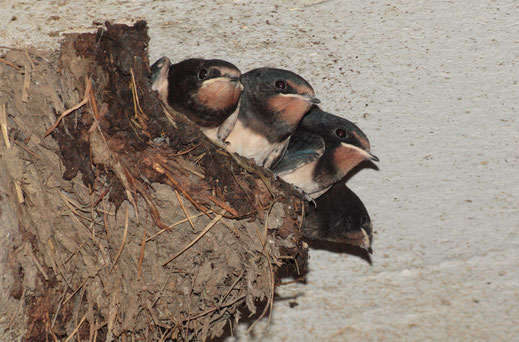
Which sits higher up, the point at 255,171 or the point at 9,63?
the point at 9,63

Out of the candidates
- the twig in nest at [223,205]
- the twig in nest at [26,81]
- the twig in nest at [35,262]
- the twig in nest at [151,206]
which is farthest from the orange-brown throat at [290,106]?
the twig in nest at [35,262]

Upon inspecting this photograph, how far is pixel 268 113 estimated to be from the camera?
10.6 feet

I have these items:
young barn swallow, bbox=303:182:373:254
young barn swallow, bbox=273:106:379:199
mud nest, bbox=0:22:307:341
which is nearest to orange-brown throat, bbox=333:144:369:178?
young barn swallow, bbox=273:106:379:199

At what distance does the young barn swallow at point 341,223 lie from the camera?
3348 millimetres

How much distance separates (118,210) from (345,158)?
1071 mm

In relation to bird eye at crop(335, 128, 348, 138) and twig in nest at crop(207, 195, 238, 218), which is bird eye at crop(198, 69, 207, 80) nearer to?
twig in nest at crop(207, 195, 238, 218)

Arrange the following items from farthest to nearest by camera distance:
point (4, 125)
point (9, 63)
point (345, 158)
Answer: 1. point (345, 158)
2. point (9, 63)
3. point (4, 125)

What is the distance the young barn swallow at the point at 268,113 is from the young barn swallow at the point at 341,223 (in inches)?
13.4

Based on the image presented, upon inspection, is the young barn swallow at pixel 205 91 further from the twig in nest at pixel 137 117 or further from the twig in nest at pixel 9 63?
the twig in nest at pixel 9 63

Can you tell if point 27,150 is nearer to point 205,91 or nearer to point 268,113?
point 205,91

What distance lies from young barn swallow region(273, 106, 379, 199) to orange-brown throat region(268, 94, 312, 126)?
0.19 m

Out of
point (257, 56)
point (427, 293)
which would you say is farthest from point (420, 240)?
point (257, 56)

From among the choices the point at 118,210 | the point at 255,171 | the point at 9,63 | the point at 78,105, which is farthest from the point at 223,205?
the point at 9,63

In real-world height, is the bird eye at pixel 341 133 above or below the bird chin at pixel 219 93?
below
